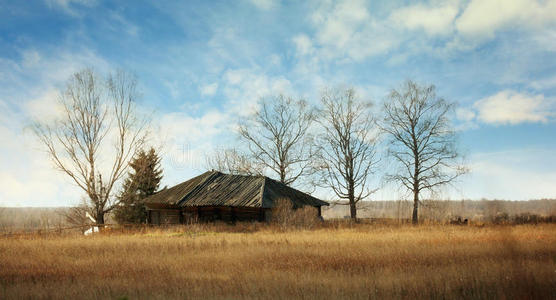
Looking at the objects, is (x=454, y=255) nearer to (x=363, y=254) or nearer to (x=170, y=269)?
(x=363, y=254)

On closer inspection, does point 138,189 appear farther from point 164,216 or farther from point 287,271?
point 287,271

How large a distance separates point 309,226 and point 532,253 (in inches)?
506

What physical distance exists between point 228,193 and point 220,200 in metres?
1.19

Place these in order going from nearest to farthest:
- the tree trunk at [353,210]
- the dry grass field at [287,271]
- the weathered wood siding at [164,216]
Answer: the dry grass field at [287,271] < the weathered wood siding at [164,216] < the tree trunk at [353,210]

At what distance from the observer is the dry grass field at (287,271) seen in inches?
253

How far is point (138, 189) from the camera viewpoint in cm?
3469

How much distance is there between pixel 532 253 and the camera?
Answer: 10.4 metres

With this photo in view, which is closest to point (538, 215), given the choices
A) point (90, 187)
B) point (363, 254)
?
point (363, 254)

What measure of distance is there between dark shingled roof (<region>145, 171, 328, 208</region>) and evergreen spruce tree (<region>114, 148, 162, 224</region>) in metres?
3.91

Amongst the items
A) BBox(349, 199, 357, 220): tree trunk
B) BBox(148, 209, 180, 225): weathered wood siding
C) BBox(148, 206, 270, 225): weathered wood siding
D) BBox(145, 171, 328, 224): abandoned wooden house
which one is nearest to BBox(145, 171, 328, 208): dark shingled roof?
BBox(145, 171, 328, 224): abandoned wooden house

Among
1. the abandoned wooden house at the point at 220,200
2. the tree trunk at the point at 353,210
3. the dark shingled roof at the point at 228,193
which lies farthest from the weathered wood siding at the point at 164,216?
the tree trunk at the point at 353,210

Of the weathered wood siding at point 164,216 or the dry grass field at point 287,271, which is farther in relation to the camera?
the weathered wood siding at point 164,216

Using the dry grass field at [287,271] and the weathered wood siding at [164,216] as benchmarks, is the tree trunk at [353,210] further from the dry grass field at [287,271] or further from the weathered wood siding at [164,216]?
the dry grass field at [287,271]

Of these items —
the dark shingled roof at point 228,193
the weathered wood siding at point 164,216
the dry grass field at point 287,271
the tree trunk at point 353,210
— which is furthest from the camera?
the tree trunk at point 353,210
